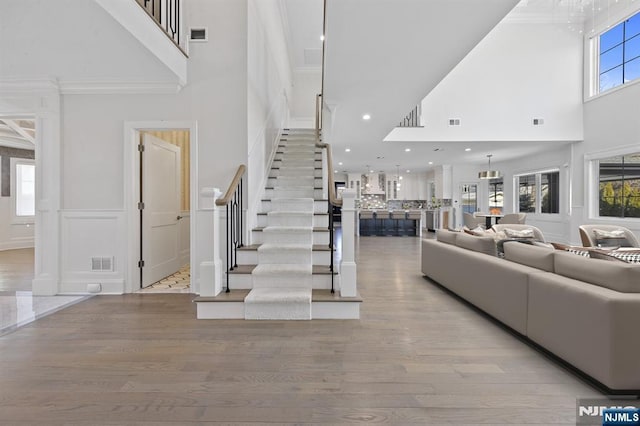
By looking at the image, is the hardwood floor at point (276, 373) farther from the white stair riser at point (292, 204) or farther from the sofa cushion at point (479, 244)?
the white stair riser at point (292, 204)

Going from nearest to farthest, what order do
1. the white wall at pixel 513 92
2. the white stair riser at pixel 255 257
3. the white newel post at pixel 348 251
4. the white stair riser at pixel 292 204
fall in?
the white newel post at pixel 348 251 < the white stair riser at pixel 255 257 < the white stair riser at pixel 292 204 < the white wall at pixel 513 92

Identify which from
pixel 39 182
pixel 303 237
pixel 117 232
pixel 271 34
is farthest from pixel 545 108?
pixel 39 182

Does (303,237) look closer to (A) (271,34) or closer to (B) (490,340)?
(B) (490,340)

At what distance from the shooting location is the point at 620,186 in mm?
7168

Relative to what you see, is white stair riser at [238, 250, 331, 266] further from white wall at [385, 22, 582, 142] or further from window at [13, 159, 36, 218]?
window at [13, 159, 36, 218]

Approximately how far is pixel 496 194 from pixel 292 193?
1044cm

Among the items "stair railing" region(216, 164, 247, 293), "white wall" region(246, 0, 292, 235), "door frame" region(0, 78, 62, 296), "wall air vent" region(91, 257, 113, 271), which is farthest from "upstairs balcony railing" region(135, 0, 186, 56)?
"wall air vent" region(91, 257, 113, 271)

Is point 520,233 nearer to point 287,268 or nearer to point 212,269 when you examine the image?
point 287,268

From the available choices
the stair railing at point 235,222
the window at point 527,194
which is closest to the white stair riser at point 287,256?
the stair railing at point 235,222

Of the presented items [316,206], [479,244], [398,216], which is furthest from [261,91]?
[398,216]

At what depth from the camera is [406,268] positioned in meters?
5.68

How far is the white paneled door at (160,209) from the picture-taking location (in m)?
4.29

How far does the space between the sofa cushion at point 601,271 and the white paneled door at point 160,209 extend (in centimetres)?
463

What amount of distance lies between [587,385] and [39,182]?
578 centimetres
